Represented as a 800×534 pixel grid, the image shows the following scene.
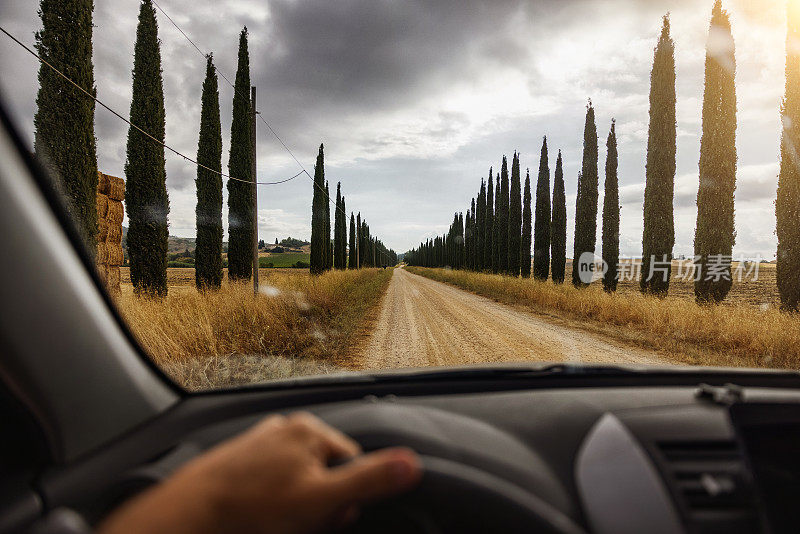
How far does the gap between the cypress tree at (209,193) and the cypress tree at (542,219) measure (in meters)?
21.4

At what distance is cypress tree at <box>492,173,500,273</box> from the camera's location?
38.3m

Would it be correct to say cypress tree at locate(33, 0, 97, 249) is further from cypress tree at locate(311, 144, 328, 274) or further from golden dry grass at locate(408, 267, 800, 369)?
cypress tree at locate(311, 144, 328, 274)

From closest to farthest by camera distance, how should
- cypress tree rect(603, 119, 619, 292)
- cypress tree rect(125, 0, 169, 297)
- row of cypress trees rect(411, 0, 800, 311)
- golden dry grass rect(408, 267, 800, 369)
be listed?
golden dry grass rect(408, 267, 800, 369) → row of cypress trees rect(411, 0, 800, 311) → cypress tree rect(125, 0, 169, 297) → cypress tree rect(603, 119, 619, 292)

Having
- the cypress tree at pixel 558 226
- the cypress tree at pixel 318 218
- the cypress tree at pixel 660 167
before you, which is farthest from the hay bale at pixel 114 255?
the cypress tree at pixel 558 226

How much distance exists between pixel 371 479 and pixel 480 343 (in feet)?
29.0

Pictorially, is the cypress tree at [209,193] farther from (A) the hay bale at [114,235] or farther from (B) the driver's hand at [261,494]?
(B) the driver's hand at [261,494]

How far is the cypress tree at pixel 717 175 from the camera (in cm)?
1467

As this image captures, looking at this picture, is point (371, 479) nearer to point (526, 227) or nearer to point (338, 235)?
point (526, 227)

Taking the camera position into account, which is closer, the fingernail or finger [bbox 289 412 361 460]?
the fingernail

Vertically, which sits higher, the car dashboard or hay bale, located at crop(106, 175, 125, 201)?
hay bale, located at crop(106, 175, 125, 201)

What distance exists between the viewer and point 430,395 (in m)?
1.73

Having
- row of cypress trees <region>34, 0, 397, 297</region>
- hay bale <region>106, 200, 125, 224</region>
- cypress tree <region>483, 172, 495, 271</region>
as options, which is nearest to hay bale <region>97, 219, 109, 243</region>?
hay bale <region>106, 200, 125, 224</region>

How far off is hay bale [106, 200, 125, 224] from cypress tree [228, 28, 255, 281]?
355 inches

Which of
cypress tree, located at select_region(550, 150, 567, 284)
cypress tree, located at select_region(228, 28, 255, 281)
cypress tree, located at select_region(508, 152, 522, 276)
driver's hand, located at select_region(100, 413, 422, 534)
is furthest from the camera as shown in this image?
cypress tree, located at select_region(508, 152, 522, 276)
